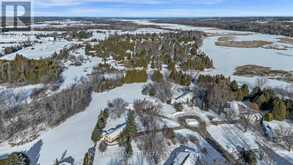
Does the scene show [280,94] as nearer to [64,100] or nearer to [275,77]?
[275,77]

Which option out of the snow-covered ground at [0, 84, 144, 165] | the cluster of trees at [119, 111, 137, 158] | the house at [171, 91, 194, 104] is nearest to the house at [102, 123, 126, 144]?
the cluster of trees at [119, 111, 137, 158]

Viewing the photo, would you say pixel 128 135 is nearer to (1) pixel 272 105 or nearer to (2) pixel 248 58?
(1) pixel 272 105

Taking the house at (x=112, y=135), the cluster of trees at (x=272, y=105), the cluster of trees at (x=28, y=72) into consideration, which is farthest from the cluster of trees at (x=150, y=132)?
the cluster of trees at (x=28, y=72)

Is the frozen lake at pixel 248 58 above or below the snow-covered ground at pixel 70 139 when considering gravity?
above

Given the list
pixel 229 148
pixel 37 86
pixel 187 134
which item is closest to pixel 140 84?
pixel 37 86

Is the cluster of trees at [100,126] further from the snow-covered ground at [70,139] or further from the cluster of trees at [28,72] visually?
the cluster of trees at [28,72]

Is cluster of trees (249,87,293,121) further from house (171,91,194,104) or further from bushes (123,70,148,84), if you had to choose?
bushes (123,70,148,84)

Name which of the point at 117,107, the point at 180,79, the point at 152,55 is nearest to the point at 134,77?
the point at 180,79
